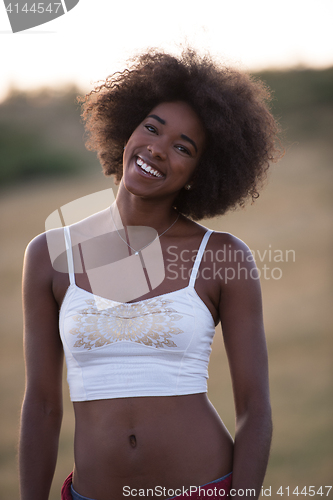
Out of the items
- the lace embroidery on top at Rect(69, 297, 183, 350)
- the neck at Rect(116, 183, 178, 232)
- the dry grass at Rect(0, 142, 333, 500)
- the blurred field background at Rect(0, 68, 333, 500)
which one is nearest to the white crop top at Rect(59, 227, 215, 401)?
the lace embroidery on top at Rect(69, 297, 183, 350)

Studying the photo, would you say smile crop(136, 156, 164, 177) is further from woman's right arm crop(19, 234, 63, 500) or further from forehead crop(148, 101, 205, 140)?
woman's right arm crop(19, 234, 63, 500)

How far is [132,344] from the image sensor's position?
1657 mm

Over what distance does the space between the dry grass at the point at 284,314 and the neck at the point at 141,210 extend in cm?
282

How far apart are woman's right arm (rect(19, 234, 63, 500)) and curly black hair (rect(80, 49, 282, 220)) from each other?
2.35ft

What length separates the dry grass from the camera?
5.30m

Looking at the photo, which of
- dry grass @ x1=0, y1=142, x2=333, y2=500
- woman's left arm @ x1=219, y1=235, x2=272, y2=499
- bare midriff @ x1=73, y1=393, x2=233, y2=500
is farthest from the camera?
dry grass @ x1=0, y1=142, x2=333, y2=500

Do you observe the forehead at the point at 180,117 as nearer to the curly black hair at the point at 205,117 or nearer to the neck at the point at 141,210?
the curly black hair at the point at 205,117

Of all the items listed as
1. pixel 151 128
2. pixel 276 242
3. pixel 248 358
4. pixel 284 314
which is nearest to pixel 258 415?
pixel 248 358

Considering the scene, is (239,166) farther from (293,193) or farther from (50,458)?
(293,193)

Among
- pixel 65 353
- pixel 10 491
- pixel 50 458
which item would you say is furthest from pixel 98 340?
pixel 10 491

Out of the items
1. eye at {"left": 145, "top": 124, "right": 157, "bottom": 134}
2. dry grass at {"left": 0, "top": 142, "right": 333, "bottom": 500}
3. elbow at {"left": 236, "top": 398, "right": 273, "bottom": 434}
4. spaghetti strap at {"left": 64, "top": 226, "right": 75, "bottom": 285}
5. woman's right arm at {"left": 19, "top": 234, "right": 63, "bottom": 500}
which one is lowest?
dry grass at {"left": 0, "top": 142, "right": 333, "bottom": 500}

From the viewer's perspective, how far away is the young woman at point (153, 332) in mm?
1645

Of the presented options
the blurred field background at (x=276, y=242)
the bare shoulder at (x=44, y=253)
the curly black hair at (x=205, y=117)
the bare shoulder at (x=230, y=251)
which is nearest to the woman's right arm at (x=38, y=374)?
the bare shoulder at (x=44, y=253)

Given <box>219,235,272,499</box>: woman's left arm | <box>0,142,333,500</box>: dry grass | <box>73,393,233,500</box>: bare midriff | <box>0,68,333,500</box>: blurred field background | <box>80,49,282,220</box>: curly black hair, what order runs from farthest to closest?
<box>0,68,333,500</box>: blurred field background < <box>0,142,333,500</box>: dry grass < <box>80,49,282,220</box>: curly black hair < <box>219,235,272,499</box>: woman's left arm < <box>73,393,233,500</box>: bare midriff
